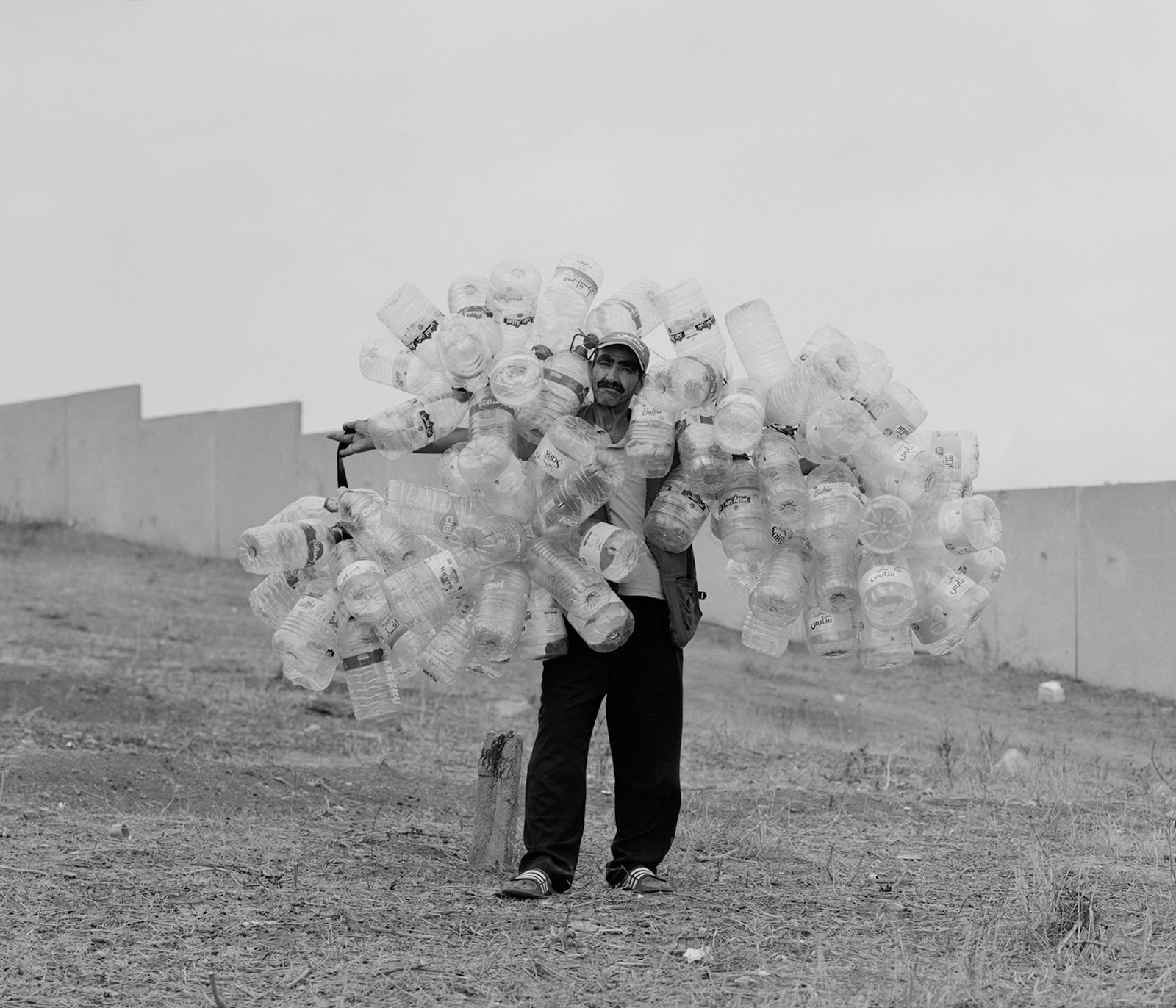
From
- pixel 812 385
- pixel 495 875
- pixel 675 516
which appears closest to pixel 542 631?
pixel 675 516

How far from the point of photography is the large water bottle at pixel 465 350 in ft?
15.8

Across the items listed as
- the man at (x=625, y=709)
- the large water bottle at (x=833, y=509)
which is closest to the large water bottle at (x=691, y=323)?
the man at (x=625, y=709)

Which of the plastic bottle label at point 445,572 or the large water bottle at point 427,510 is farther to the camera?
the large water bottle at point 427,510

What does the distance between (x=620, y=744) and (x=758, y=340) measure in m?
1.53

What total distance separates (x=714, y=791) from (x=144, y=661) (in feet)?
21.0

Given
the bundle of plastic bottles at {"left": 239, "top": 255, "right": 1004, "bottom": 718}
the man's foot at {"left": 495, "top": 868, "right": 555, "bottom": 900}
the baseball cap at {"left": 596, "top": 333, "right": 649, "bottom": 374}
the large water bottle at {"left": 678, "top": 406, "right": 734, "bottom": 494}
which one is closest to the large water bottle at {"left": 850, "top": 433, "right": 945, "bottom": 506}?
the bundle of plastic bottles at {"left": 239, "top": 255, "right": 1004, "bottom": 718}

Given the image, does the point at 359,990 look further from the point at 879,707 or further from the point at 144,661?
the point at 879,707

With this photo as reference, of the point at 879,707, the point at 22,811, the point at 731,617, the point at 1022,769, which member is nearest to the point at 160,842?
the point at 22,811

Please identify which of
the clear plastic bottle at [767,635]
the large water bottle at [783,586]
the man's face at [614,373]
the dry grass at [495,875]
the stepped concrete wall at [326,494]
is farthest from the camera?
the stepped concrete wall at [326,494]

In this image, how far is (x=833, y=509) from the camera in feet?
15.4

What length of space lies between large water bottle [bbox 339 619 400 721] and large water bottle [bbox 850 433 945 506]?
178 cm

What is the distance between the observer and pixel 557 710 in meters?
4.73

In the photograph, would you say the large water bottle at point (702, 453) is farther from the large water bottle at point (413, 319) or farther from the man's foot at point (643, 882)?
the man's foot at point (643, 882)

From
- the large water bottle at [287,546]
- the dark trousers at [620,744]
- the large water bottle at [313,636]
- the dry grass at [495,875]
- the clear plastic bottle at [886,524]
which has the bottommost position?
the dry grass at [495,875]
